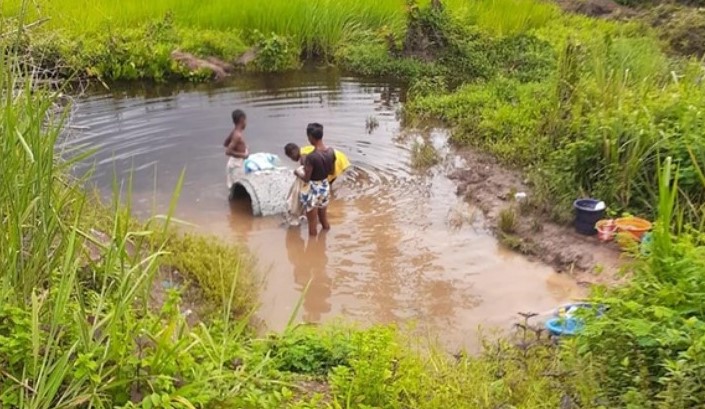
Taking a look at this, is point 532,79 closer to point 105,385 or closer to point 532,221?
point 532,221

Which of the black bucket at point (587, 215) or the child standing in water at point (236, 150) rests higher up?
the child standing in water at point (236, 150)

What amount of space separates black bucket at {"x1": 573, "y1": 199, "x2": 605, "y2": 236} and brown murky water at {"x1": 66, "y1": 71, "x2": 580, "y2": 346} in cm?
62

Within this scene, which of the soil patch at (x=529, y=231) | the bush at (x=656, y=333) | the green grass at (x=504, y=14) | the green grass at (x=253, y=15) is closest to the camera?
the bush at (x=656, y=333)

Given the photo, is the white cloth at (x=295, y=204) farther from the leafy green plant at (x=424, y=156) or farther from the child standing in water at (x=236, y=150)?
the leafy green plant at (x=424, y=156)

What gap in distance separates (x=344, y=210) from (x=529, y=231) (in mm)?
1818

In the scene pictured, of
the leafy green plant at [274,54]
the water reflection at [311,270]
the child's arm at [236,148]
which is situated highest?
the leafy green plant at [274,54]

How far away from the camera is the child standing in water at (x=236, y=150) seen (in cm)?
748

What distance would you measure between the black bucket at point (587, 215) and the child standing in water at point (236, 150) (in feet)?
10.5

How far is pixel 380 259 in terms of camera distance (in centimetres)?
650

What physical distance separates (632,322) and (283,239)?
13.2ft

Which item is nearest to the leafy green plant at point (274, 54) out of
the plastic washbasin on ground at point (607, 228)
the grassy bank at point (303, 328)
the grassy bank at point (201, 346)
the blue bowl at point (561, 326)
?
the grassy bank at point (303, 328)

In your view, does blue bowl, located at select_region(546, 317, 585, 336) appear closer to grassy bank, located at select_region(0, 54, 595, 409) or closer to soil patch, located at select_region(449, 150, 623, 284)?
grassy bank, located at select_region(0, 54, 595, 409)

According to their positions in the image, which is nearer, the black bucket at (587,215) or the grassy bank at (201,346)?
the grassy bank at (201,346)

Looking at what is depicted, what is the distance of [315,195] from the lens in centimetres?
677
